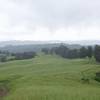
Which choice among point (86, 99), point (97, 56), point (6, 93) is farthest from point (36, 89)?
point (97, 56)

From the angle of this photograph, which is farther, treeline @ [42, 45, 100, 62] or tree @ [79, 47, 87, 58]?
tree @ [79, 47, 87, 58]

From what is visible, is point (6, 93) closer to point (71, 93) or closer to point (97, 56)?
point (71, 93)

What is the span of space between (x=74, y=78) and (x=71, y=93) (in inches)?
722

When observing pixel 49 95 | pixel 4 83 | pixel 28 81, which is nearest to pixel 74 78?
pixel 28 81

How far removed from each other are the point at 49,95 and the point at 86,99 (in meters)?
6.13

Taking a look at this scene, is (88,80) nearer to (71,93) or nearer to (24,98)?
(71,93)

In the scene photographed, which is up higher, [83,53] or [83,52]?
[83,52]

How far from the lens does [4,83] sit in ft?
211

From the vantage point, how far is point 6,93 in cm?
5166

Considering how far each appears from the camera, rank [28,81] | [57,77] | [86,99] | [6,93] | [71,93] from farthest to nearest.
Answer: [57,77] < [28,81] < [6,93] < [71,93] < [86,99]

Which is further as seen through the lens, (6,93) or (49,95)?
(6,93)

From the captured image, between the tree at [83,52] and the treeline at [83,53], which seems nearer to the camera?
the treeline at [83,53]

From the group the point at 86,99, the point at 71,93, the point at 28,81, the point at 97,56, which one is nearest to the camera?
the point at 86,99

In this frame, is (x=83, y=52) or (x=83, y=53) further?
(x=83, y=52)
